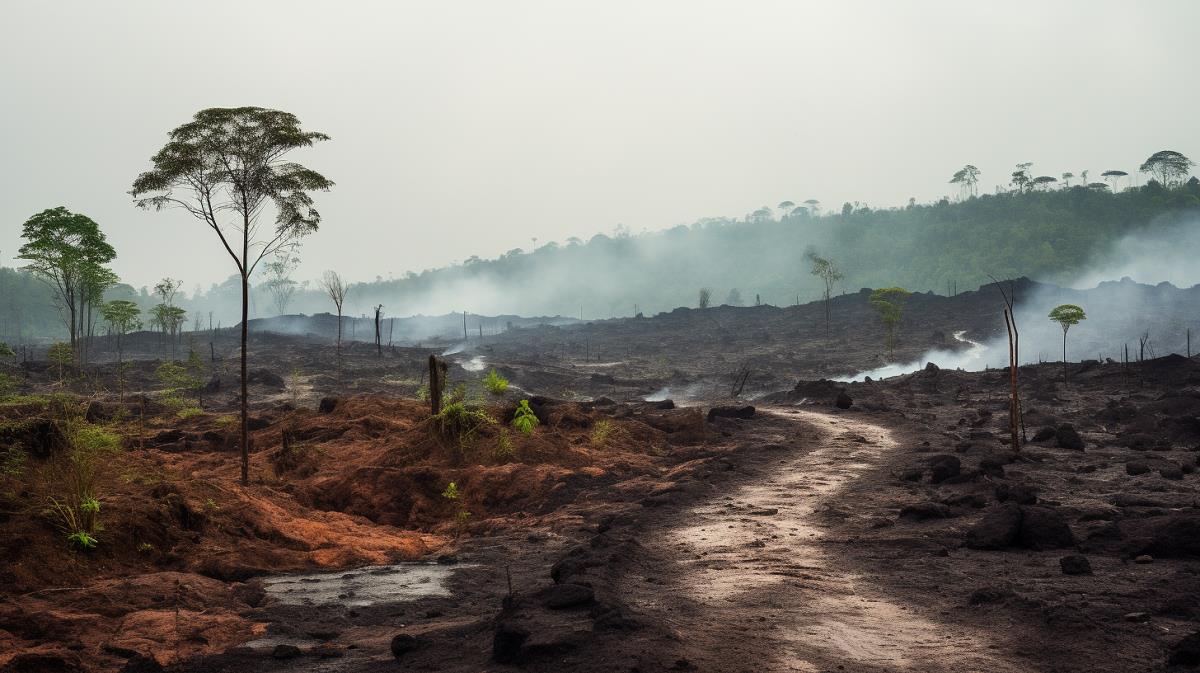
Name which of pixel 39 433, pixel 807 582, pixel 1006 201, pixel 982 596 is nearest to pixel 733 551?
pixel 807 582

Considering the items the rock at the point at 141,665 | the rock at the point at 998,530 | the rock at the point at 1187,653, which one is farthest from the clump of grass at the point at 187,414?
the rock at the point at 1187,653

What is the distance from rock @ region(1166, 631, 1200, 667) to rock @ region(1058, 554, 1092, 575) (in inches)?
119

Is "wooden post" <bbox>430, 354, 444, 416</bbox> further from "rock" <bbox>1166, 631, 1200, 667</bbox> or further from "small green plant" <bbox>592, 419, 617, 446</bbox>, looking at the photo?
"rock" <bbox>1166, 631, 1200, 667</bbox>

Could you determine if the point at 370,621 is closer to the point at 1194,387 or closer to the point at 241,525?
the point at 241,525

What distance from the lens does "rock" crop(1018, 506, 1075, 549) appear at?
10633 millimetres

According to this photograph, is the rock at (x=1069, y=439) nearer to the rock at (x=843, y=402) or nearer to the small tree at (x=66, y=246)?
the rock at (x=843, y=402)

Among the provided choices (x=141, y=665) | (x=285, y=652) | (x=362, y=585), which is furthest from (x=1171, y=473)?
(x=141, y=665)

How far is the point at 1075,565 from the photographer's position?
9.22m

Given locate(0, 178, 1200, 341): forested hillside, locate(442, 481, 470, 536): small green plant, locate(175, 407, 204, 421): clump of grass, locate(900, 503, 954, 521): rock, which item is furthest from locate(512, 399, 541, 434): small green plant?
locate(0, 178, 1200, 341): forested hillside

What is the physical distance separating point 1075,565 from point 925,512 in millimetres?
4066

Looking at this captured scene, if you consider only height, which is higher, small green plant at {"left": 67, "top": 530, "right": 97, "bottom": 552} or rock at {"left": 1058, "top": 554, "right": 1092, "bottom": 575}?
small green plant at {"left": 67, "top": 530, "right": 97, "bottom": 552}

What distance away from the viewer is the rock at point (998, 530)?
10.8m

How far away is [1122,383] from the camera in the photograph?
3572 cm

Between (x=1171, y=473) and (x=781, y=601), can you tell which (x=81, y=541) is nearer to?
(x=781, y=601)
